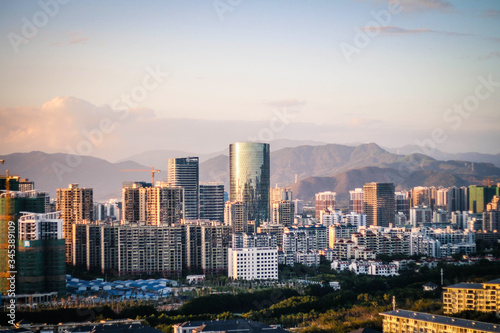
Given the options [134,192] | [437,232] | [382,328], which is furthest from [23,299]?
[437,232]

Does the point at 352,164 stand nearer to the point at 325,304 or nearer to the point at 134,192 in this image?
the point at 134,192

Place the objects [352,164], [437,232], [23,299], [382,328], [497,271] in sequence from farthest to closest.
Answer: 1. [352,164]
2. [437,232]
3. [497,271]
4. [23,299]
5. [382,328]

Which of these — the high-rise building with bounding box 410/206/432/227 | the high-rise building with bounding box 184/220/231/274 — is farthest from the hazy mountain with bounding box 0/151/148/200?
the high-rise building with bounding box 410/206/432/227

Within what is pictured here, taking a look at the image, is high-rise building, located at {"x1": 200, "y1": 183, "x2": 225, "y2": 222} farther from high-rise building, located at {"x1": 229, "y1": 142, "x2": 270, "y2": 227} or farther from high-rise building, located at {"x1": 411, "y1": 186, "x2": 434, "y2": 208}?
high-rise building, located at {"x1": 411, "y1": 186, "x2": 434, "y2": 208}

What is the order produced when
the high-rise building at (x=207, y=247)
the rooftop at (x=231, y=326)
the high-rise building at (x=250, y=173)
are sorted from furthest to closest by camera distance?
the high-rise building at (x=250, y=173), the high-rise building at (x=207, y=247), the rooftop at (x=231, y=326)

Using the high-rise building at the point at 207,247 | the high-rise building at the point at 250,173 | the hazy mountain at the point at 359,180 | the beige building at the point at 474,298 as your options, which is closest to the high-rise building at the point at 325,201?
the hazy mountain at the point at 359,180

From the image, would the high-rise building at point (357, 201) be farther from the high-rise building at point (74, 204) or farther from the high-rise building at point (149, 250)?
the high-rise building at point (149, 250)

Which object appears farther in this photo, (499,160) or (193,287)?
(499,160)
